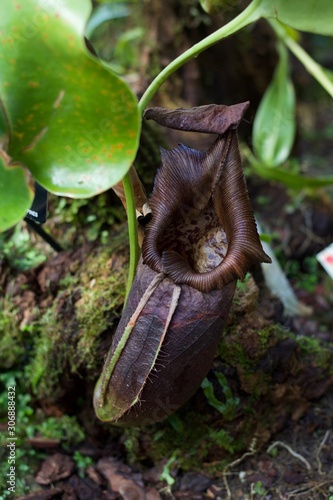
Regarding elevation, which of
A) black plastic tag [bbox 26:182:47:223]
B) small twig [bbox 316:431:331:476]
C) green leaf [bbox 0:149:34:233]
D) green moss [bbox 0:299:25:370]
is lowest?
small twig [bbox 316:431:331:476]

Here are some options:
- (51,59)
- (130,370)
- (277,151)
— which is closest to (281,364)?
(130,370)

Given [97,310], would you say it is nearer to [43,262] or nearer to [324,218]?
[43,262]

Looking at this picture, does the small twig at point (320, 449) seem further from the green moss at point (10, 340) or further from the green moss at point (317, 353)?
the green moss at point (10, 340)

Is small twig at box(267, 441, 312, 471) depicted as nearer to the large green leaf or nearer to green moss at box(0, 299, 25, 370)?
green moss at box(0, 299, 25, 370)

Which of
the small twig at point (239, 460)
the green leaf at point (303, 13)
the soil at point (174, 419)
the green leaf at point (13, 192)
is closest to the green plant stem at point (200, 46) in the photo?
the green leaf at point (303, 13)

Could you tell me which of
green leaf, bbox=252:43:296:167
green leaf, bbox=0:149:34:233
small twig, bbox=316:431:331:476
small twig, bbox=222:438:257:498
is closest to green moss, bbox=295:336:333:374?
small twig, bbox=316:431:331:476

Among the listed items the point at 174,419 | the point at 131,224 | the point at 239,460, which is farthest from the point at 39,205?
the point at 239,460
